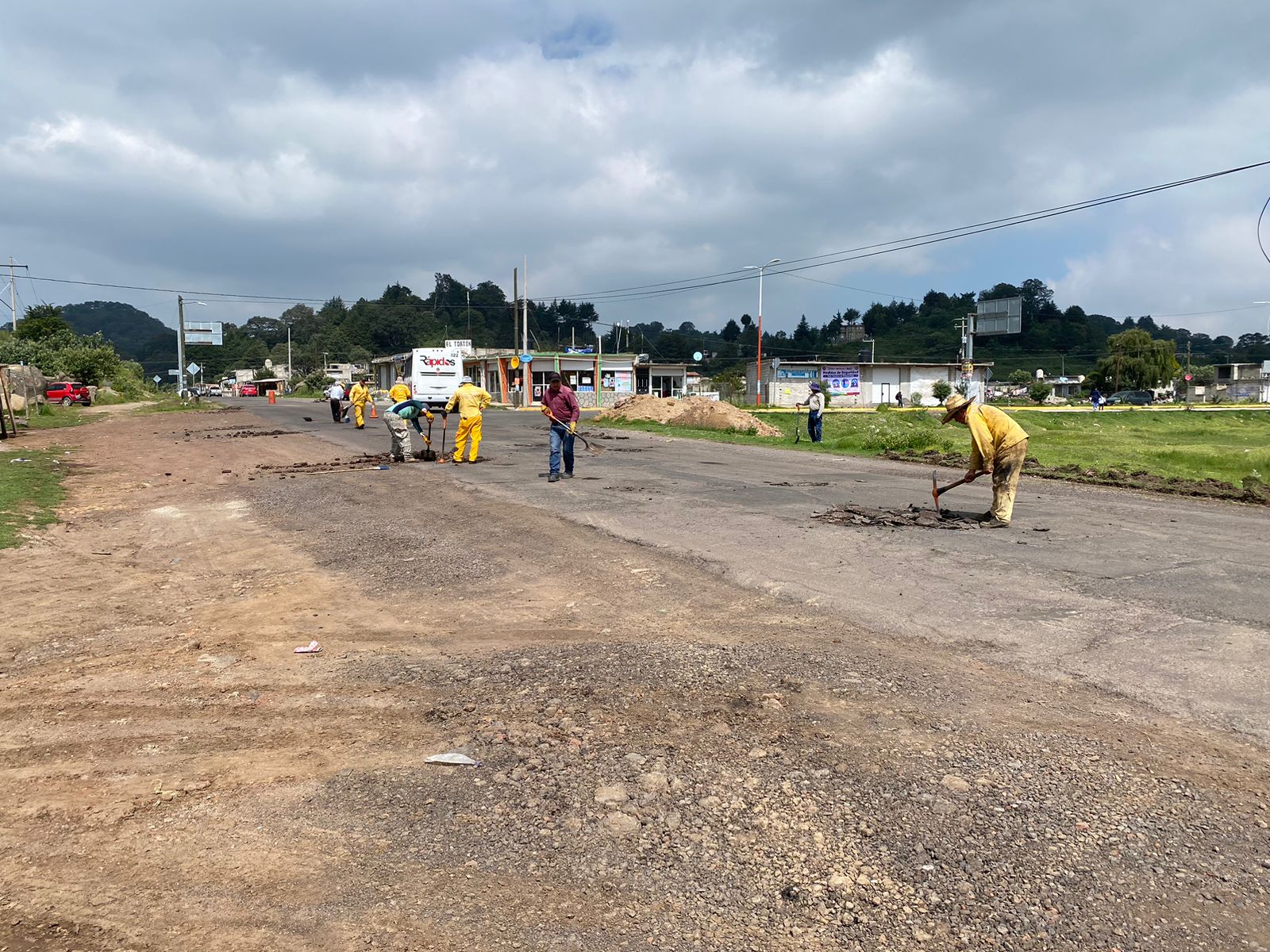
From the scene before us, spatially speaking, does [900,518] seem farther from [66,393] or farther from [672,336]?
[672,336]

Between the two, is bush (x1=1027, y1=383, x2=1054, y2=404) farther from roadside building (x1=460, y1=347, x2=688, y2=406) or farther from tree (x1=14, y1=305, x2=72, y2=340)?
tree (x1=14, y1=305, x2=72, y2=340)

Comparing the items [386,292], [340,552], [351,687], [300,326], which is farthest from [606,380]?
[300,326]

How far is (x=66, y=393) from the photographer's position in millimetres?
48562

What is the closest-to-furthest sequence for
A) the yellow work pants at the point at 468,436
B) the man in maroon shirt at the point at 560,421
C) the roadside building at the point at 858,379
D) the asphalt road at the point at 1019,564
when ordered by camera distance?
the asphalt road at the point at 1019,564 < the man in maroon shirt at the point at 560,421 < the yellow work pants at the point at 468,436 < the roadside building at the point at 858,379

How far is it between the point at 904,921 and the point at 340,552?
728cm

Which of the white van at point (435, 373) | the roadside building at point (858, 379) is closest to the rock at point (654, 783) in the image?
the white van at point (435, 373)

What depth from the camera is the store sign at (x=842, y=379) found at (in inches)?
3014

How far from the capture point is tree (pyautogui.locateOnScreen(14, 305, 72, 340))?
68.6 metres

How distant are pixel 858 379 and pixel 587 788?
77.7 meters

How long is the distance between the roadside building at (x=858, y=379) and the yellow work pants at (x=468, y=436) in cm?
5288

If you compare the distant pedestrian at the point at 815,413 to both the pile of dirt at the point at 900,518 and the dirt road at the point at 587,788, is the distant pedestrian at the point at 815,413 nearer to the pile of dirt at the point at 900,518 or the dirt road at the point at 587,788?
the pile of dirt at the point at 900,518

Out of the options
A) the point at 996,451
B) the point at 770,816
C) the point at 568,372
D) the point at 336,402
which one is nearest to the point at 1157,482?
the point at 996,451

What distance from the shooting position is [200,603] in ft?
23.5

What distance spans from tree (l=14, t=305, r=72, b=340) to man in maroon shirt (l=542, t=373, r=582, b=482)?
6746 cm
